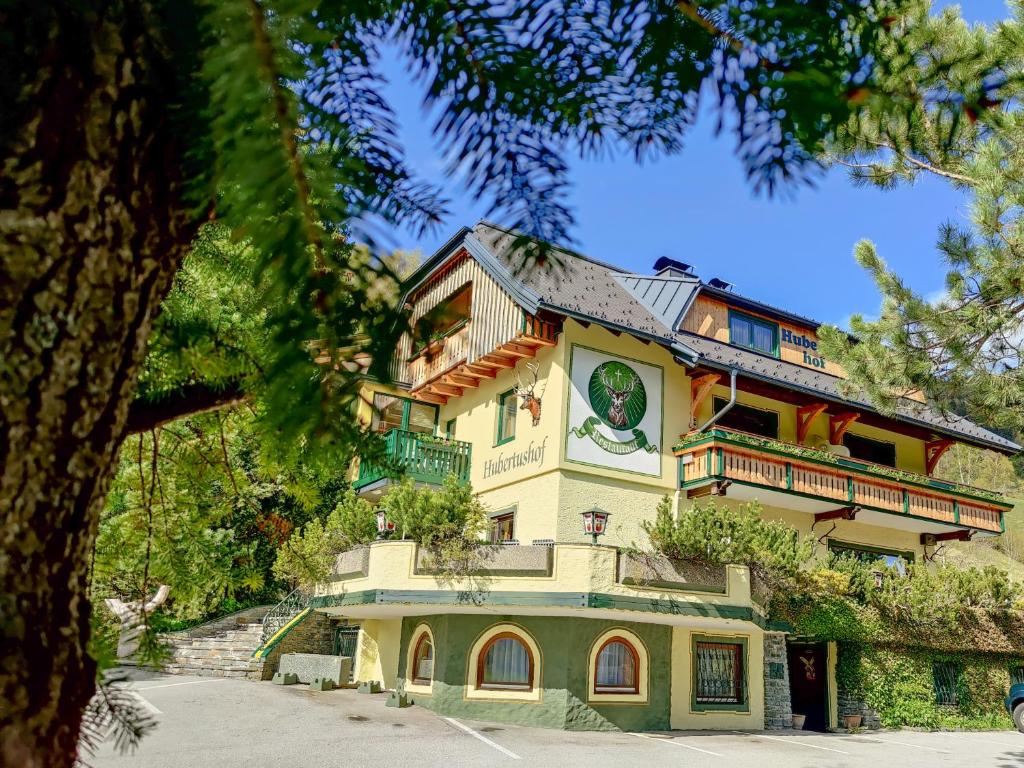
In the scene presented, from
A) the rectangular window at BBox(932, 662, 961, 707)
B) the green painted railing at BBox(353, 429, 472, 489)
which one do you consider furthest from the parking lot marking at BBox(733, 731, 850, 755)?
the green painted railing at BBox(353, 429, 472, 489)

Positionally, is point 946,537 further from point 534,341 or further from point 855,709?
point 534,341

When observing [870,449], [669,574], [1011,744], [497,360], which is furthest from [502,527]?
[1011,744]

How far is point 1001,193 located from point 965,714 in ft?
54.7

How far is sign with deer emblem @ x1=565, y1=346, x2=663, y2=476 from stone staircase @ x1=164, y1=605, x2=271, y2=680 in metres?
11.1

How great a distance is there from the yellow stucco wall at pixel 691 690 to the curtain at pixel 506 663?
3506 mm

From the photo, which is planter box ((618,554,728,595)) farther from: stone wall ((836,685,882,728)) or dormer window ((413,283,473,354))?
dormer window ((413,283,473,354))

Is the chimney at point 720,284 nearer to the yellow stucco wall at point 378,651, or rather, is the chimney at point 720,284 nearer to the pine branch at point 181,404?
the yellow stucco wall at point 378,651

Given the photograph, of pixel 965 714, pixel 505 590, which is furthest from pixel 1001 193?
pixel 965 714

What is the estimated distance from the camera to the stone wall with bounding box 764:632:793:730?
18.6 m

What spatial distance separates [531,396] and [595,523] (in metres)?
4.04

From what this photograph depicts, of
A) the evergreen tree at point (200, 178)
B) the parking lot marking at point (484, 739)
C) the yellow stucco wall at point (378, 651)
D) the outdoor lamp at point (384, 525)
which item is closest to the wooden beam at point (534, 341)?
the outdoor lamp at point (384, 525)

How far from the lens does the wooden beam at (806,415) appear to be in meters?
21.2

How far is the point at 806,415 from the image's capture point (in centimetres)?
2144

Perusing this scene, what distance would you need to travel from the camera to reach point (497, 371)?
20781mm
